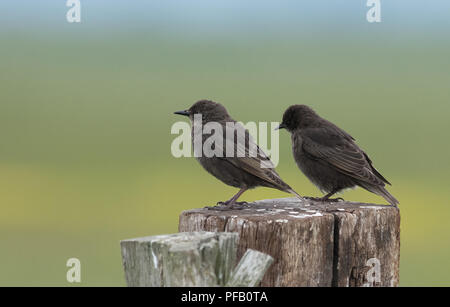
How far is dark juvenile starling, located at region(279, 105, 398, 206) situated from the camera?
7.24 m

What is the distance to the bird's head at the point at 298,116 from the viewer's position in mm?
7852

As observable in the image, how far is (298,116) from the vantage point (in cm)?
788

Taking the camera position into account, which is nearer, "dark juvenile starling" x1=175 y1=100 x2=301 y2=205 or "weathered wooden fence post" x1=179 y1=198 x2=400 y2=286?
"weathered wooden fence post" x1=179 y1=198 x2=400 y2=286

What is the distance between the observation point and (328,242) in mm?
4828

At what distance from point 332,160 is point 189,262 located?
4.08 metres

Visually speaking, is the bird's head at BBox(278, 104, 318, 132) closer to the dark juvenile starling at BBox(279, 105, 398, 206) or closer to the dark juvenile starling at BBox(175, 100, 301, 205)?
the dark juvenile starling at BBox(279, 105, 398, 206)

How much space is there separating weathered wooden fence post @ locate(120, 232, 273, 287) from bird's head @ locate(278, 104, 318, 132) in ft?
14.0

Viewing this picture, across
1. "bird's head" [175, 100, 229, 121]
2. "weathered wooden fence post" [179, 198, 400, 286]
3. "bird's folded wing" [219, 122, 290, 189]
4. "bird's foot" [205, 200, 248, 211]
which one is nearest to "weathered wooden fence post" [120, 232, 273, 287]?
"weathered wooden fence post" [179, 198, 400, 286]

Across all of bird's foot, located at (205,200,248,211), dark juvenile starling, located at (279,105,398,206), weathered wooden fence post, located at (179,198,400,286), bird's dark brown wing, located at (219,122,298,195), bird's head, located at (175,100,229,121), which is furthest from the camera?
dark juvenile starling, located at (279,105,398,206)

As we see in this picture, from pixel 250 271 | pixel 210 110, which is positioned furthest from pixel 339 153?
pixel 250 271

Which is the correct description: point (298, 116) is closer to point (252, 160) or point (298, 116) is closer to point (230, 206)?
point (252, 160)

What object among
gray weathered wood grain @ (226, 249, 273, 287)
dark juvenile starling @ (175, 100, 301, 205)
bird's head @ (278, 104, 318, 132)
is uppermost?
bird's head @ (278, 104, 318, 132)

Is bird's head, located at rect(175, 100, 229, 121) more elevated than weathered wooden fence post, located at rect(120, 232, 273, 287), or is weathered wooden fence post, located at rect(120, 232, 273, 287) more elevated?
bird's head, located at rect(175, 100, 229, 121)

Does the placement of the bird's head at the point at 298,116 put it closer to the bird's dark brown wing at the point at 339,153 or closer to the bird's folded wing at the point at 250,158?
the bird's dark brown wing at the point at 339,153
